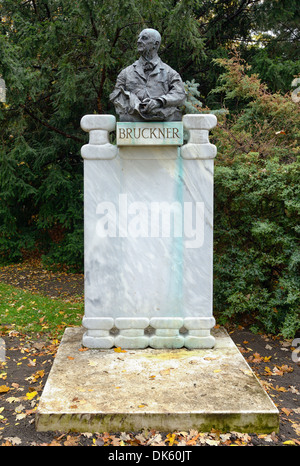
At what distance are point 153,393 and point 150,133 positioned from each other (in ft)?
7.45

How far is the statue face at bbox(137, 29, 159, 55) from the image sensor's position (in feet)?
13.6

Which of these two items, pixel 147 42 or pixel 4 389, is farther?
pixel 147 42

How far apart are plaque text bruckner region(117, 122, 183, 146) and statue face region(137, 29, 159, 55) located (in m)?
0.77

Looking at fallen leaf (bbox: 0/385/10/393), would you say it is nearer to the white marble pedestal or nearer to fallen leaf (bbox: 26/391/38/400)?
fallen leaf (bbox: 26/391/38/400)

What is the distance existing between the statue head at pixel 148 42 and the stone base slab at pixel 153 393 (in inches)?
114

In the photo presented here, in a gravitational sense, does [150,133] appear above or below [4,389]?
above

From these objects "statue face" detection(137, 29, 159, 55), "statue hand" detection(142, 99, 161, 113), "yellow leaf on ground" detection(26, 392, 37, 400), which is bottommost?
"yellow leaf on ground" detection(26, 392, 37, 400)

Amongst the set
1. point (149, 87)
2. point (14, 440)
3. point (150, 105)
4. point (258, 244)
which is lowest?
point (14, 440)

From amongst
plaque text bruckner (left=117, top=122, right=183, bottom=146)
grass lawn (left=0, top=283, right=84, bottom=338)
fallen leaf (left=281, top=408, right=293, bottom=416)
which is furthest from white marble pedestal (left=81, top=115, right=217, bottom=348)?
grass lawn (left=0, top=283, right=84, bottom=338)

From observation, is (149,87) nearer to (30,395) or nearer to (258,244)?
(258,244)

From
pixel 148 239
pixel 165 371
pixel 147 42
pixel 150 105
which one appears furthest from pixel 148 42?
pixel 165 371

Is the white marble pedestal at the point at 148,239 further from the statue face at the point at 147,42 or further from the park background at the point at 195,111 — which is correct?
the park background at the point at 195,111

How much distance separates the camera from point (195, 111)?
5461 mm

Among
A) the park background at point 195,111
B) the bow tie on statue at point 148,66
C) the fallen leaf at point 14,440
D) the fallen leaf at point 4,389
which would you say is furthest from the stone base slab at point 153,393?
the bow tie on statue at point 148,66
